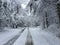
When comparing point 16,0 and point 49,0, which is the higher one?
point 16,0

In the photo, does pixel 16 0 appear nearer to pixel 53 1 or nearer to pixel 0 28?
pixel 0 28

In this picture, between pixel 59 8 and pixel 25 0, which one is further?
pixel 25 0

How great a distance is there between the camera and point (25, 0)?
281 ft

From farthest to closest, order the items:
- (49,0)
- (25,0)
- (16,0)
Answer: (25,0)
(16,0)
(49,0)

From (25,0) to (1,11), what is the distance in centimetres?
4907

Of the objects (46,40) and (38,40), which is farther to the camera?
(38,40)

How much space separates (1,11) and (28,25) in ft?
236

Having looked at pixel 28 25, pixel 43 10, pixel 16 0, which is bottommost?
pixel 28 25

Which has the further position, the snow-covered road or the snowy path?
the snow-covered road

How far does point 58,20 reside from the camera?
2194 centimetres

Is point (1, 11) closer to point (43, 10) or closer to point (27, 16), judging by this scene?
point (43, 10)

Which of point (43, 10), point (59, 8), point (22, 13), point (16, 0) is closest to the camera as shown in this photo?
point (59, 8)

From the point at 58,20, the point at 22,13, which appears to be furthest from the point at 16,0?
the point at 58,20

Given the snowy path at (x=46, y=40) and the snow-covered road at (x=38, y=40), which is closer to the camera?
the snowy path at (x=46, y=40)
